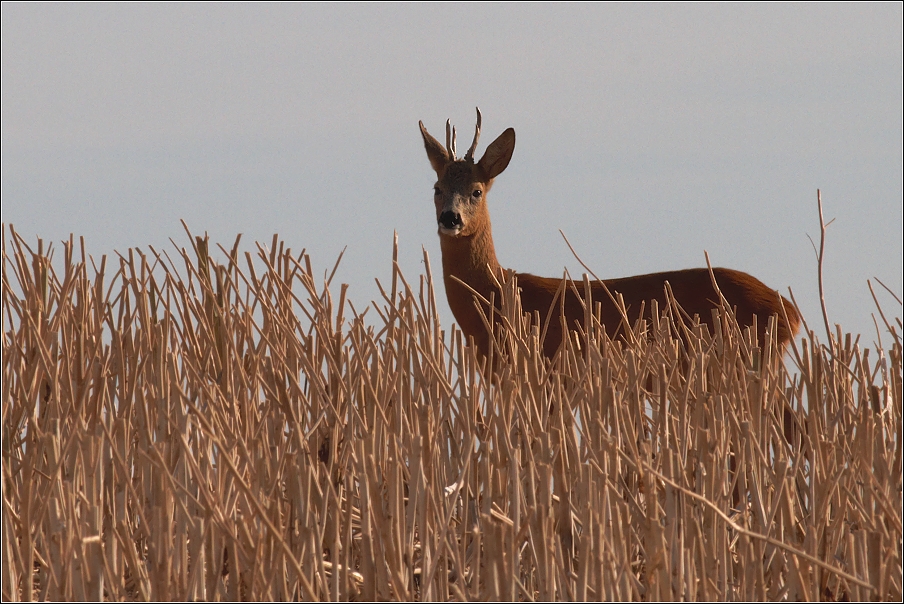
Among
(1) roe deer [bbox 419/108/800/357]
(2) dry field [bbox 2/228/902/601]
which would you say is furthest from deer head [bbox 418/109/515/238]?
(2) dry field [bbox 2/228/902/601]

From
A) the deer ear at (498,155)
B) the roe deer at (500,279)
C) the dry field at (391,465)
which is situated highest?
A: the deer ear at (498,155)

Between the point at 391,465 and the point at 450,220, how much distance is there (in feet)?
11.1

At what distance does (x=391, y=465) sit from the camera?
200 centimetres

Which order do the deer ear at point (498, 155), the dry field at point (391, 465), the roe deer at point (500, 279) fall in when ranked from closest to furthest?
the dry field at point (391, 465) → the roe deer at point (500, 279) → the deer ear at point (498, 155)

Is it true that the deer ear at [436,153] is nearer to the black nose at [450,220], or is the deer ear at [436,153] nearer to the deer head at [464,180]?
the deer head at [464,180]

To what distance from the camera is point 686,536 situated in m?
2.17

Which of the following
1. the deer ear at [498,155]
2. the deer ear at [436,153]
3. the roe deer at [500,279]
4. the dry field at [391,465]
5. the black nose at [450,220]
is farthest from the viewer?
the deer ear at [436,153]

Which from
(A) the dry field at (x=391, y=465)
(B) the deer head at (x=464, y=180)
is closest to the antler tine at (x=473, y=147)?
(B) the deer head at (x=464, y=180)

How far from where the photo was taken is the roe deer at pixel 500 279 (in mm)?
5043

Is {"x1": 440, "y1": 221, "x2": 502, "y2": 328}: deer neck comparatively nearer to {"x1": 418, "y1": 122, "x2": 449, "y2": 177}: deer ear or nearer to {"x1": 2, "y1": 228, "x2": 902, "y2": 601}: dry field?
{"x1": 418, "y1": 122, "x2": 449, "y2": 177}: deer ear

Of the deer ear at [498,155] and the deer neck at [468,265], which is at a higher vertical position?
the deer ear at [498,155]

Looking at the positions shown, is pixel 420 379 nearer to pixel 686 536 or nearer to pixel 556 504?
pixel 556 504

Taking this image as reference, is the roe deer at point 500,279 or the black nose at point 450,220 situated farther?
the black nose at point 450,220

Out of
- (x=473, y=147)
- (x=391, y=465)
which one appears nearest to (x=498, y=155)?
(x=473, y=147)
